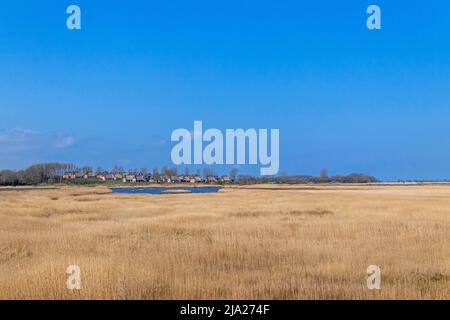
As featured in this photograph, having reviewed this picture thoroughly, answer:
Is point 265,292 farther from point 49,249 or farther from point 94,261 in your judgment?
point 49,249

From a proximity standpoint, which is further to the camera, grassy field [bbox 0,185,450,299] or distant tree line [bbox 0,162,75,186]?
distant tree line [bbox 0,162,75,186]

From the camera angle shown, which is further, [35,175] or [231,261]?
[35,175]

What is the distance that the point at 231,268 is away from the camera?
12305 millimetres

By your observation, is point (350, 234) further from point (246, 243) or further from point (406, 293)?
point (406, 293)

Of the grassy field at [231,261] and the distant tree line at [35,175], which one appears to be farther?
the distant tree line at [35,175]

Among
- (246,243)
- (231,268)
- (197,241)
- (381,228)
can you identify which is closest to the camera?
(231,268)

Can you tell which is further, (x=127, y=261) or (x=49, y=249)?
(x=49, y=249)
